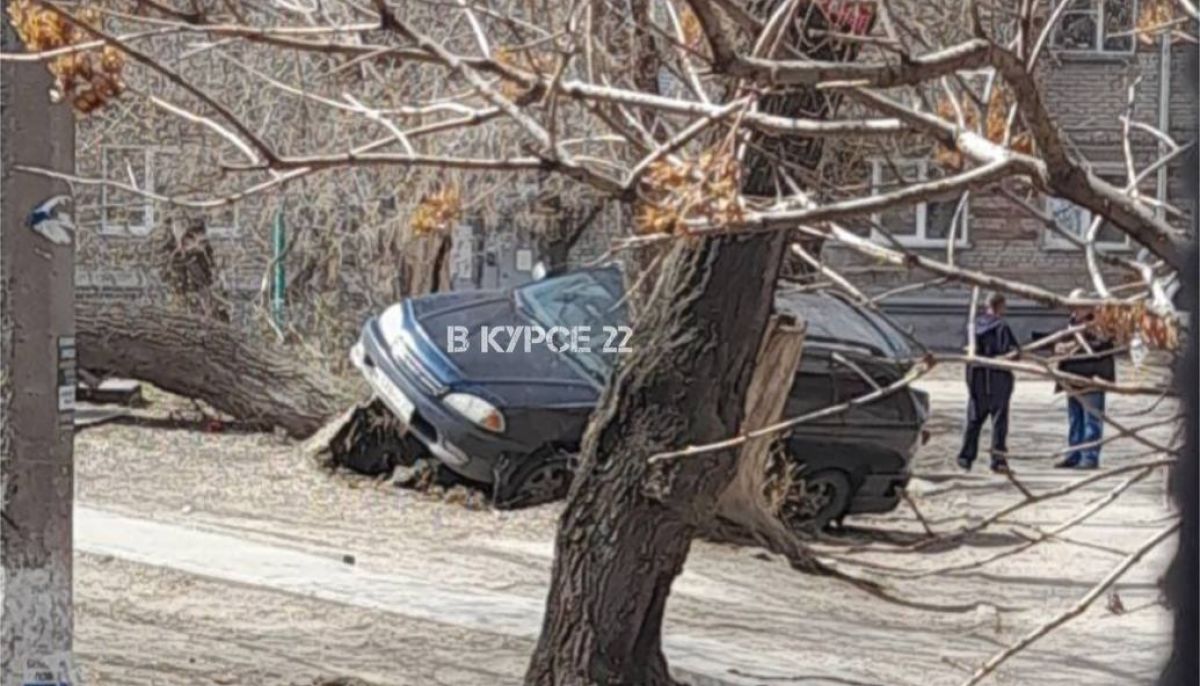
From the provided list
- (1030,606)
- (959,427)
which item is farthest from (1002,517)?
(959,427)

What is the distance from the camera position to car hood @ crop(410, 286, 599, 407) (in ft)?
39.9

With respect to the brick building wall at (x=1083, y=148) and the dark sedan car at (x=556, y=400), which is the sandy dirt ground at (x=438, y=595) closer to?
the dark sedan car at (x=556, y=400)

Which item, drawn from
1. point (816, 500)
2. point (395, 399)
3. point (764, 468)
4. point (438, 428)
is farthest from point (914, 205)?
point (395, 399)

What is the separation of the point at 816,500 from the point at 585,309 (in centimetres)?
206

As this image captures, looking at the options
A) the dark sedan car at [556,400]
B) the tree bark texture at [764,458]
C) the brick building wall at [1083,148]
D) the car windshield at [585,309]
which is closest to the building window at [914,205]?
the brick building wall at [1083,148]

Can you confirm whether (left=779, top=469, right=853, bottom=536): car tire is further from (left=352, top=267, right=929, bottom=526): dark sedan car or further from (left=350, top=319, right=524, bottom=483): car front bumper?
(left=350, top=319, right=524, bottom=483): car front bumper

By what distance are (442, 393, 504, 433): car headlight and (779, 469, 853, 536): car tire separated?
1949 mm

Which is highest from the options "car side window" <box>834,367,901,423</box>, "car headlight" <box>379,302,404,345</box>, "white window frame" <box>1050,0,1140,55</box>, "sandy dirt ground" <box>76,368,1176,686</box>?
"white window frame" <box>1050,0,1140,55</box>

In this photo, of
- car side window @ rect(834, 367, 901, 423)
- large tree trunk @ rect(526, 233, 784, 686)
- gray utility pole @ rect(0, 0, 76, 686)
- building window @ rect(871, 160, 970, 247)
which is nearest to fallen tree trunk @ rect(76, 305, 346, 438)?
car side window @ rect(834, 367, 901, 423)

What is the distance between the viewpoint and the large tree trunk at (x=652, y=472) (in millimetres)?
6516

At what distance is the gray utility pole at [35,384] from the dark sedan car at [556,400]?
6.76 meters

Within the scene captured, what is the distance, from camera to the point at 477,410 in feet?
39.7

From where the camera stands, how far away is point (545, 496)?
12.4 meters

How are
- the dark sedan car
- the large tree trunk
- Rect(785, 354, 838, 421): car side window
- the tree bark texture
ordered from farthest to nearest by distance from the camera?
the dark sedan car < Rect(785, 354, 838, 421): car side window < the tree bark texture < the large tree trunk
